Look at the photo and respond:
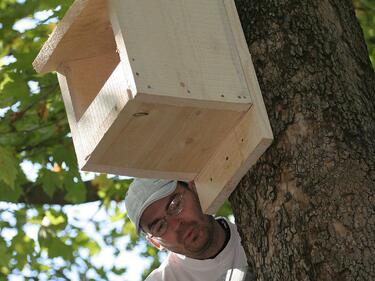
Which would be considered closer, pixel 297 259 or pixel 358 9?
pixel 297 259

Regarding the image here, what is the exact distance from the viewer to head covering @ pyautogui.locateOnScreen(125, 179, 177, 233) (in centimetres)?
365

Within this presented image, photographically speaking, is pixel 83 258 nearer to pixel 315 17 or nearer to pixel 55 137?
pixel 55 137

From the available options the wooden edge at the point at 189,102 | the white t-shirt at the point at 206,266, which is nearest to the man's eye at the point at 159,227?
the white t-shirt at the point at 206,266

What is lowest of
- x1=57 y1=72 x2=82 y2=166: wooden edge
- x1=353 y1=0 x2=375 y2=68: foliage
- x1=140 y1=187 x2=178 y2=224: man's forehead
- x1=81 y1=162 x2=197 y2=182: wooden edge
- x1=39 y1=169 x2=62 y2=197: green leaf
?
x1=39 y1=169 x2=62 y2=197: green leaf

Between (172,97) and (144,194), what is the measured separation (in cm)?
125

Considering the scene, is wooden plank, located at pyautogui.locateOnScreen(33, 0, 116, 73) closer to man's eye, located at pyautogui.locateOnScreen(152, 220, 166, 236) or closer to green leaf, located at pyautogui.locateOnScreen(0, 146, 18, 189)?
man's eye, located at pyautogui.locateOnScreen(152, 220, 166, 236)

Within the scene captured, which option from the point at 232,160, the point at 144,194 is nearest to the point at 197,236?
the point at 144,194

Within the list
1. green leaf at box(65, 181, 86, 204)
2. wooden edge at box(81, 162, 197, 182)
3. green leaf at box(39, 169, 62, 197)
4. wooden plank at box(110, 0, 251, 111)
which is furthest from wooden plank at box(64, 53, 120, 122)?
green leaf at box(65, 181, 86, 204)

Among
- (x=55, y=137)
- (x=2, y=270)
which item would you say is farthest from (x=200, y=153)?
(x=2, y=270)

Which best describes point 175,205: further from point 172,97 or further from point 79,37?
point 172,97

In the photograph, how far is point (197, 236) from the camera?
3.57 meters

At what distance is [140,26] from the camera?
2.58 meters

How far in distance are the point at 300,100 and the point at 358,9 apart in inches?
127

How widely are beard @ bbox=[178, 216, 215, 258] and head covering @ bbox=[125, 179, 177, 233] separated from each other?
6.4 inches
